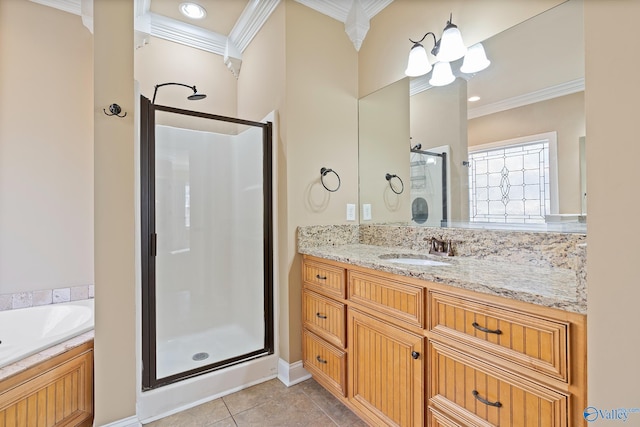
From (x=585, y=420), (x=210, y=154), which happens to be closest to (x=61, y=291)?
(x=210, y=154)

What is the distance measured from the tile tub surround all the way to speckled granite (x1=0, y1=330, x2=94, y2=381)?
2.32ft

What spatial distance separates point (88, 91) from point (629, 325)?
3.08 m

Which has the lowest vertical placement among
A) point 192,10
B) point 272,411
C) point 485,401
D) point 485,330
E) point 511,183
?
point 272,411

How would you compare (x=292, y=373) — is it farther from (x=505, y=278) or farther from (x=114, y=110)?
(x=114, y=110)

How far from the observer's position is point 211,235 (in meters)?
2.18

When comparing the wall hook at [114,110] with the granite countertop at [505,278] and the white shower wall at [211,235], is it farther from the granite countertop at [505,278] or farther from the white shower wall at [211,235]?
the granite countertop at [505,278]

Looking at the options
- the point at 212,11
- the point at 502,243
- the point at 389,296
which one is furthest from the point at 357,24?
the point at 389,296

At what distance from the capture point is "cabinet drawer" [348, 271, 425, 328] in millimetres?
1272

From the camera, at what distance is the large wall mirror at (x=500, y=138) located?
1.41 metres

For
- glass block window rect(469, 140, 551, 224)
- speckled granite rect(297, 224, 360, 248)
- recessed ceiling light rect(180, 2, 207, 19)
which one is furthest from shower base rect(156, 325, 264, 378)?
recessed ceiling light rect(180, 2, 207, 19)

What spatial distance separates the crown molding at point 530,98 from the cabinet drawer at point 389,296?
1.13 meters

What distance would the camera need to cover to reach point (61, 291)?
2.09 metres

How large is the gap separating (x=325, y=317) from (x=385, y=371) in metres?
0.51

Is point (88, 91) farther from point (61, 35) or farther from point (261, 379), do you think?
point (261, 379)
